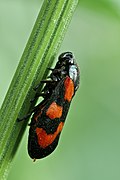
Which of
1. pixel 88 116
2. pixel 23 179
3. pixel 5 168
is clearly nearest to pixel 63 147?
pixel 88 116

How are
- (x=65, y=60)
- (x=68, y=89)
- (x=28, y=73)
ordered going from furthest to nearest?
(x=65, y=60) < (x=68, y=89) < (x=28, y=73)

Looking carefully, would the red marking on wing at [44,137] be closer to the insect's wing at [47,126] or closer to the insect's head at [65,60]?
the insect's wing at [47,126]

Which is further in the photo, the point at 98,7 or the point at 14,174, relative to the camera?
the point at 14,174

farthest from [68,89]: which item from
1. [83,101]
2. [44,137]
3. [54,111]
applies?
[83,101]

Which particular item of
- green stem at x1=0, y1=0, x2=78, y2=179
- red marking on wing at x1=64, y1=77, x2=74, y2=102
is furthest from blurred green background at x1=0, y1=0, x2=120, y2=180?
green stem at x1=0, y1=0, x2=78, y2=179

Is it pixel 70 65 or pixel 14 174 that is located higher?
pixel 70 65

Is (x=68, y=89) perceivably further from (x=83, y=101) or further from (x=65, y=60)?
(x=83, y=101)


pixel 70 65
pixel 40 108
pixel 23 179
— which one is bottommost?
pixel 23 179

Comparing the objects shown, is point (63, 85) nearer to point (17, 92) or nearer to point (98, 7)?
point (98, 7)
